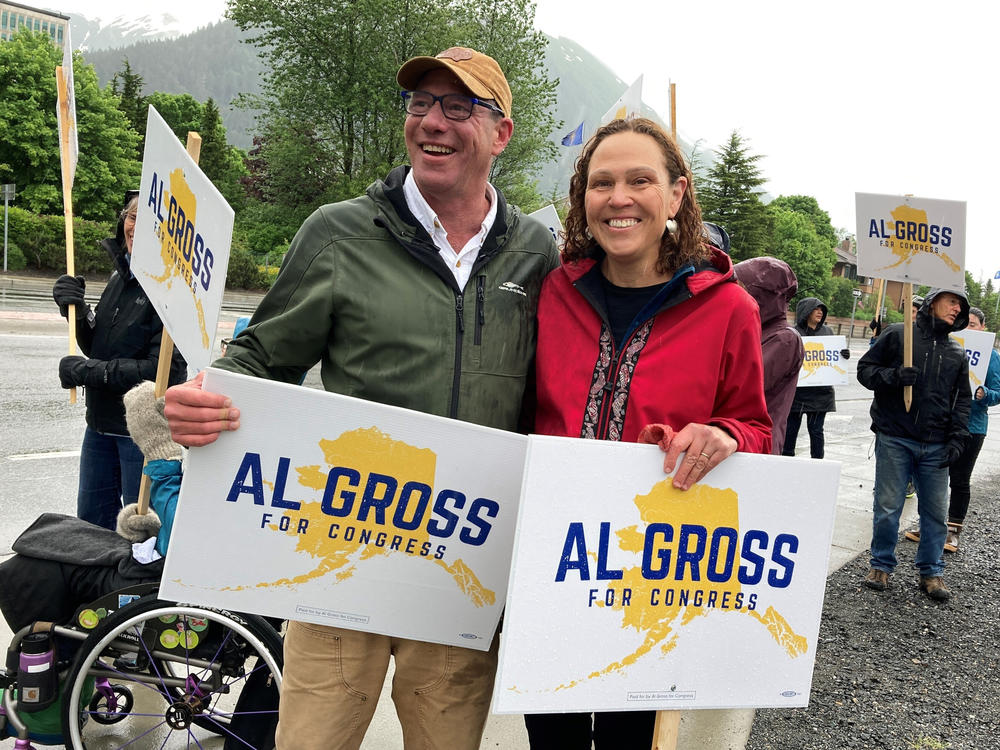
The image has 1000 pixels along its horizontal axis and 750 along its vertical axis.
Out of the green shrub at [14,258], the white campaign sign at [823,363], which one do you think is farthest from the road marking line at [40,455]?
the green shrub at [14,258]

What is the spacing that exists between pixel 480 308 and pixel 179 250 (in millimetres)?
843

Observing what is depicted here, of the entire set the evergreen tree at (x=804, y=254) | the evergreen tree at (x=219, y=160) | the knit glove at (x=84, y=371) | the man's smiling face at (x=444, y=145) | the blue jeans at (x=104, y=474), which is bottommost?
the blue jeans at (x=104, y=474)

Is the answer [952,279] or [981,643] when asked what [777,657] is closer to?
[981,643]

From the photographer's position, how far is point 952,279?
5.05m

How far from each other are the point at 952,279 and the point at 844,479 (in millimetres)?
3913

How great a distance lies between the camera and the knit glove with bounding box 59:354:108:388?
3574 mm

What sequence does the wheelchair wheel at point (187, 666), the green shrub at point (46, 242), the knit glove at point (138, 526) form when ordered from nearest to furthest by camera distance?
1. the wheelchair wheel at point (187, 666)
2. the knit glove at point (138, 526)
3. the green shrub at point (46, 242)

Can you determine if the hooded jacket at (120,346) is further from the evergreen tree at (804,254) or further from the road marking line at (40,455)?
the evergreen tree at (804,254)

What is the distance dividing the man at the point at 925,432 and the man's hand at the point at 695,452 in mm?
Result: 4181

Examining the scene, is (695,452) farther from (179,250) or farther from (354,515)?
(179,250)

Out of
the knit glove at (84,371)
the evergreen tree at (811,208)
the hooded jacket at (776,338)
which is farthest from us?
the evergreen tree at (811,208)

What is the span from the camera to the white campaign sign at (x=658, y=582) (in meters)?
1.50

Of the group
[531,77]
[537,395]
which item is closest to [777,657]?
[537,395]

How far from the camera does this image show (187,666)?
2.62m
